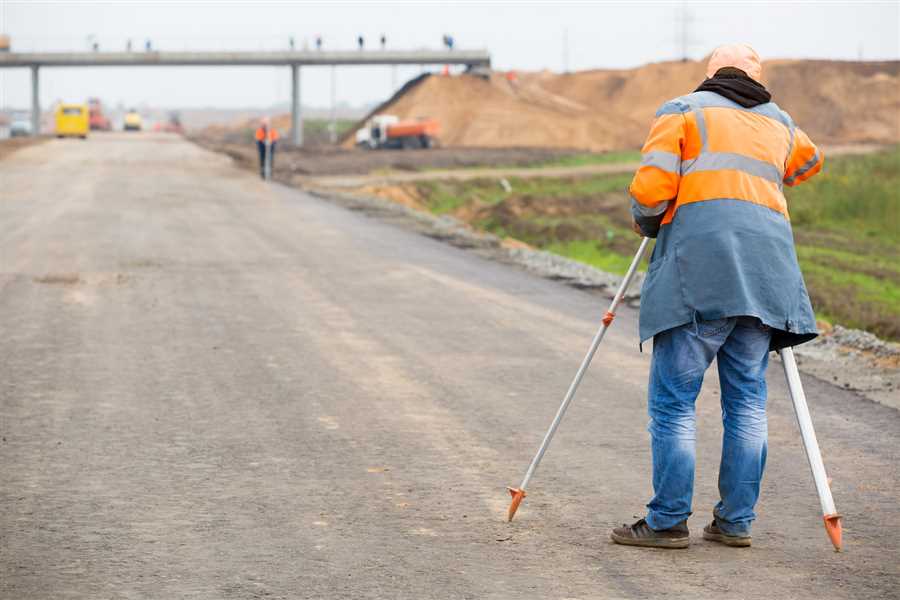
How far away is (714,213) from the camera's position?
533 centimetres

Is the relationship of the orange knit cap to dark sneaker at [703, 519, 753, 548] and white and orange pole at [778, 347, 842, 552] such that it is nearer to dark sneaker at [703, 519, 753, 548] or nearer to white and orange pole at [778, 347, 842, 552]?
white and orange pole at [778, 347, 842, 552]

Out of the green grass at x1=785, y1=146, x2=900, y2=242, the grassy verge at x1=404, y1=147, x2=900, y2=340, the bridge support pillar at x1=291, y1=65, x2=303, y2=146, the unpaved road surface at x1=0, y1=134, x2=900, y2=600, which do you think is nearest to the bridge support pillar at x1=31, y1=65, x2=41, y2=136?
the bridge support pillar at x1=291, y1=65, x2=303, y2=146

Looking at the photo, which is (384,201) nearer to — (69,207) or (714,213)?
(69,207)

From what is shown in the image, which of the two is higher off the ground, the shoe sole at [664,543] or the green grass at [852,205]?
the shoe sole at [664,543]

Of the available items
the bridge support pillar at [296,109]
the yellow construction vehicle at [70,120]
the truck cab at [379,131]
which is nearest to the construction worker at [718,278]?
the truck cab at [379,131]

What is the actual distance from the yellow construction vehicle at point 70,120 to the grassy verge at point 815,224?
46932mm

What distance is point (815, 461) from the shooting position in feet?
17.8

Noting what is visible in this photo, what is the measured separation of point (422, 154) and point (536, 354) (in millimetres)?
47958

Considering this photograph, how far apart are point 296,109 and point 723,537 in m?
81.6

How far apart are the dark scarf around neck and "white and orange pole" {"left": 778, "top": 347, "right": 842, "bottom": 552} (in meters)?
1.04

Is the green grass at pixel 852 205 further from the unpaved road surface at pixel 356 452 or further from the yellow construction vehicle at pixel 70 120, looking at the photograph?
the yellow construction vehicle at pixel 70 120

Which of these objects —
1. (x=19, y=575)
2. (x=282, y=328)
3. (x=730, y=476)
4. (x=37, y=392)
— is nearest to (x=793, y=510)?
(x=730, y=476)

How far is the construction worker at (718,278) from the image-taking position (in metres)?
5.31

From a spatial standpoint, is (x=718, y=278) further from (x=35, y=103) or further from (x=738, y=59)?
(x=35, y=103)
